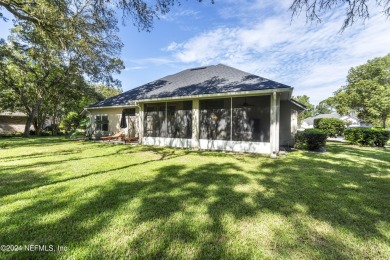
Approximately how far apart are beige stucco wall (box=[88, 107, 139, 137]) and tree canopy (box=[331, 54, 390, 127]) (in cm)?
3396

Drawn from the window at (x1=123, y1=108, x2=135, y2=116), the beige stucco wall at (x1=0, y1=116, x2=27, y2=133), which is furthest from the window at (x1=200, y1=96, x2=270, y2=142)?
the beige stucco wall at (x1=0, y1=116, x2=27, y2=133)

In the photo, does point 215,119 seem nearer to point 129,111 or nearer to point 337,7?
point 337,7

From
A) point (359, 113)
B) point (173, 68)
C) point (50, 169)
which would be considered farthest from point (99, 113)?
point (359, 113)

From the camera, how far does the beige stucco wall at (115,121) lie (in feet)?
45.1

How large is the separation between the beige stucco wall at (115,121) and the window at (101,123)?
0.27 meters

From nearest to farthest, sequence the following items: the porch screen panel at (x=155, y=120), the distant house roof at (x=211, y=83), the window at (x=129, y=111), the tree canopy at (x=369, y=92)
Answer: the distant house roof at (x=211, y=83), the porch screen panel at (x=155, y=120), the window at (x=129, y=111), the tree canopy at (x=369, y=92)

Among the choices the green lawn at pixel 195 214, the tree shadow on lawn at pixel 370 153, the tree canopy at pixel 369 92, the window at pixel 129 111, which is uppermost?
the tree canopy at pixel 369 92

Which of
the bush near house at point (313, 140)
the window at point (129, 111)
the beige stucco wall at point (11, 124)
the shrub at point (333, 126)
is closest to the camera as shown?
the bush near house at point (313, 140)

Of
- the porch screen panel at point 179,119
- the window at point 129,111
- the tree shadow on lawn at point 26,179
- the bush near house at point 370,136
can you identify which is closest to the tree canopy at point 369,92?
the bush near house at point 370,136

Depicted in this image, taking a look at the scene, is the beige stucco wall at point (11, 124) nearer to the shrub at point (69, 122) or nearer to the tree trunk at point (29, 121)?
the shrub at point (69, 122)

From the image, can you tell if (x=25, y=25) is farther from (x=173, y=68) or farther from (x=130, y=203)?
(x=130, y=203)

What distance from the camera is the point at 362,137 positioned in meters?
12.6

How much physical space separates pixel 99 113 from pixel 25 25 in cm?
983

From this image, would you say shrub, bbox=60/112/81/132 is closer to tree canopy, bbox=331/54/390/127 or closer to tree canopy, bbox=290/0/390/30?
tree canopy, bbox=290/0/390/30
